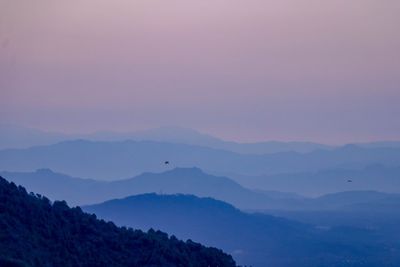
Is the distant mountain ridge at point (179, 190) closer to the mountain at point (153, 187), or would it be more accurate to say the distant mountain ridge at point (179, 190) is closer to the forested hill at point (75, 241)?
the mountain at point (153, 187)

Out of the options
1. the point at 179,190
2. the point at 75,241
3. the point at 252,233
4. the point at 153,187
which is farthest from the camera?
the point at 153,187

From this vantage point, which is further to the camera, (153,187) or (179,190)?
(153,187)

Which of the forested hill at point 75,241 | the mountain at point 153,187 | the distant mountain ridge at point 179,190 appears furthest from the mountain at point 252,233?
the mountain at point 153,187

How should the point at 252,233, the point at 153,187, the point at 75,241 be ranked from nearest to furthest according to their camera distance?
1. the point at 75,241
2. the point at 252,233
3. the point at 153,187

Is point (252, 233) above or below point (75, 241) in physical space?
above

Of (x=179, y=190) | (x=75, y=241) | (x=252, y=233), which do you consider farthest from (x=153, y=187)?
(x=75, y=241)

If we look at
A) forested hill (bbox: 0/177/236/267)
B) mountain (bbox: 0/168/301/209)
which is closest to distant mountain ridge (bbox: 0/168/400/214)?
mountain (bbox: 0/168/301/209)

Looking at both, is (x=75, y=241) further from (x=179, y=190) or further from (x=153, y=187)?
(x=153, y=187)
